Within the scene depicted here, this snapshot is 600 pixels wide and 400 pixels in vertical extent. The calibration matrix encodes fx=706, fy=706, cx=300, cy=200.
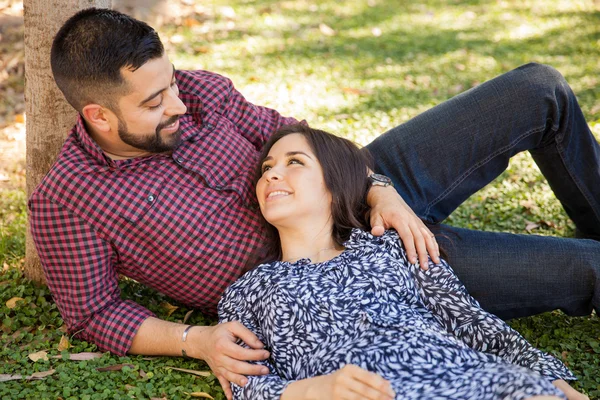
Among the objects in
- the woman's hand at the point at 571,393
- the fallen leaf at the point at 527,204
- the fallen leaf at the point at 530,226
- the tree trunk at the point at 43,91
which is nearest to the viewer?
the woman's hand at the point at 571,393

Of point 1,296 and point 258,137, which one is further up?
point 258,137

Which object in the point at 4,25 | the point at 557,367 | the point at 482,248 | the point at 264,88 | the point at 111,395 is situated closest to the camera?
the point at 557,367

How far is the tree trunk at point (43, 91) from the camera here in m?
3.54

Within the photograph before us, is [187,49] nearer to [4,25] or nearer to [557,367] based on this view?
[4,25]

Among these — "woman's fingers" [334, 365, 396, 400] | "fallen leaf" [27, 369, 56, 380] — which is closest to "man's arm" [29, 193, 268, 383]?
"fallen leaf" [27, 369, 56, 380]

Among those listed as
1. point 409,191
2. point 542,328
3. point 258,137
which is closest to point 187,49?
point 258,137

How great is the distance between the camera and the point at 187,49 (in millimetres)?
8078

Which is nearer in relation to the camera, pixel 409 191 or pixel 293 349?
pixel 293 349

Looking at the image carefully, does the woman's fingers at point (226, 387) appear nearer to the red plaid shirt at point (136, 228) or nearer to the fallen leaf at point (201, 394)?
the fallen leaf at point (201, 394)

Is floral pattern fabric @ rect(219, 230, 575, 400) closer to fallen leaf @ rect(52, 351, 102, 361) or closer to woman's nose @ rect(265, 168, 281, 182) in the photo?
woman's nose @ rect(265, 168, 281, 182)

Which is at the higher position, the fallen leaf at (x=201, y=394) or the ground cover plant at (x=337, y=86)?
the ground cover plant at (x=337, y=86)

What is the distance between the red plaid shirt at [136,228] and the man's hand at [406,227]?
1.85ft

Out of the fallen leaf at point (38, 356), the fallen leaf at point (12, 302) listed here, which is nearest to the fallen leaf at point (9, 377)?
the fallen leaf at point (38, 356)

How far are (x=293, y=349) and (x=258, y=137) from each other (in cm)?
138
